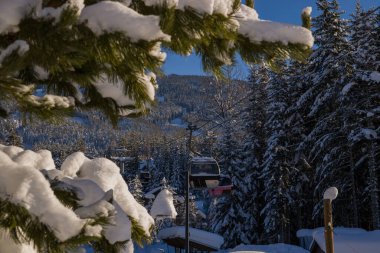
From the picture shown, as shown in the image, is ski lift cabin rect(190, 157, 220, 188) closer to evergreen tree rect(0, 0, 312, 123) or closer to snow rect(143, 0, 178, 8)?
evergreen tree rect(0, 0, 312, 123)

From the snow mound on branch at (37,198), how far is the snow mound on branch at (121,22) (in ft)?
2.08

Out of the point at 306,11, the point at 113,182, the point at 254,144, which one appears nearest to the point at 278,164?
the point at 254,144

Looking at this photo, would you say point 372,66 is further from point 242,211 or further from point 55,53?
point 55,53

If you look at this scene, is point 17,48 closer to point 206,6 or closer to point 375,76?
point 206,6

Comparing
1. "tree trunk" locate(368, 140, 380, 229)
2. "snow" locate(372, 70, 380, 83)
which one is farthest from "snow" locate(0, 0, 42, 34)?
"tree trunk" locate(368, 140, 380, 229)

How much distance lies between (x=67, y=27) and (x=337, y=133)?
27.6 metres

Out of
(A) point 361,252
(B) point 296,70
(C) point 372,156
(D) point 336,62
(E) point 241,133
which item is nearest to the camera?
(A) point 361,252

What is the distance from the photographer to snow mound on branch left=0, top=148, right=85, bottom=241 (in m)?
1.47

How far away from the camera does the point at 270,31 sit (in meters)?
2.16

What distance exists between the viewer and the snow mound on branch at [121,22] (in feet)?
5.34

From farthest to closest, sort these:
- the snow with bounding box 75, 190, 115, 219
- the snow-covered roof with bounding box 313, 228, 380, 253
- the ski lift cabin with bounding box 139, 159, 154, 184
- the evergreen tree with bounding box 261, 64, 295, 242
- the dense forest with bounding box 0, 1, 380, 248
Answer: the ski lift cabin with bounding box 139, 159, 154, 184
the evergreen tree with bounding box 261, 64, 295, 242
the dense forest with bounding box 0, 1, 380, 248
the snow-covered roof with bounding box 313, 228, 380, 253
the snow with bounding box 75, 190, 115, 219

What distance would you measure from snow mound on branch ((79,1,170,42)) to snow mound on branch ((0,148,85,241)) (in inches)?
24.9

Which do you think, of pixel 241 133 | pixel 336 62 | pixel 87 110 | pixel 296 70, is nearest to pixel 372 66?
pixel 336 62

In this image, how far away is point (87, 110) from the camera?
279 centimetres
